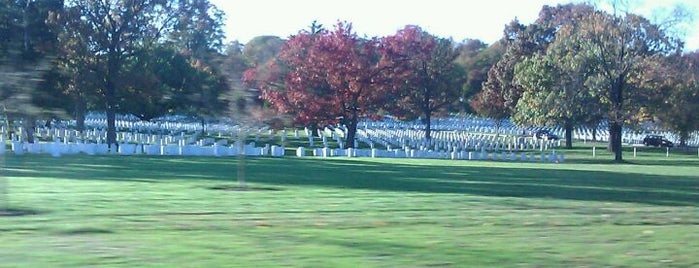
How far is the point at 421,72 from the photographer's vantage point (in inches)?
2598

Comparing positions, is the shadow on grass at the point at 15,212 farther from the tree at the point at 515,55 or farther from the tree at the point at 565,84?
the tree at the point at 515,55

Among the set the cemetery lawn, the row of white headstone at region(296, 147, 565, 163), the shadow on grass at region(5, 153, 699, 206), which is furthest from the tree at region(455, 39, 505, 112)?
the cemetery lawn

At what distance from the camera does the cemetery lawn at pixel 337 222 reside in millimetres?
10773

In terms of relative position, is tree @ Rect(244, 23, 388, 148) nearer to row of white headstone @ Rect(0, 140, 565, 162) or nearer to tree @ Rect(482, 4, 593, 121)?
row of white headstone @ Rect(0, 140, 565, 162)

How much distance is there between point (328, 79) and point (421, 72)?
44.8 ft

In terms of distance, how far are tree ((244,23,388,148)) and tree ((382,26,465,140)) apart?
7.87 ft

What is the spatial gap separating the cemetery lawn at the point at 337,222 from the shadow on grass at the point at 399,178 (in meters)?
0.08

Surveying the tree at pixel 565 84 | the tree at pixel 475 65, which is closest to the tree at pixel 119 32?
the tree at pixel 565 84

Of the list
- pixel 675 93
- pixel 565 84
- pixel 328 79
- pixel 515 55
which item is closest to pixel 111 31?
pixel 328 79

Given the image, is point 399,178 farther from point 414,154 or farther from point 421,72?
point 421,72

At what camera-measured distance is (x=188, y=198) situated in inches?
733

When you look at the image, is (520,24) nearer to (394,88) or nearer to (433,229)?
(394,88)

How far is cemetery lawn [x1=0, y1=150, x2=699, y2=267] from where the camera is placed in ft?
35.3

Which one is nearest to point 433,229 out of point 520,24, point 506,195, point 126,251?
point 126,251
